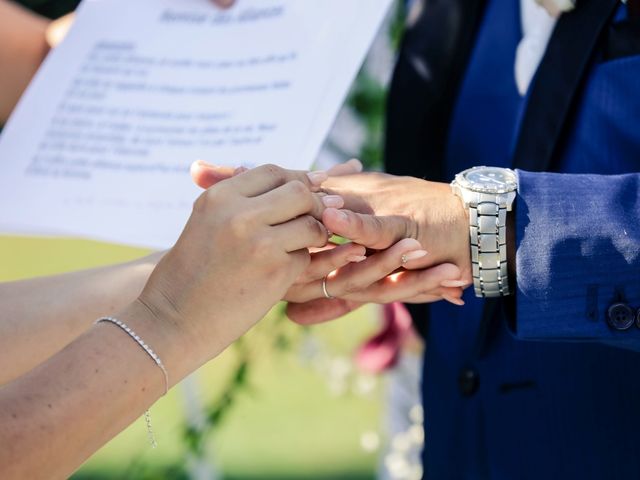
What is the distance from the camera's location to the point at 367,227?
59.8 inches

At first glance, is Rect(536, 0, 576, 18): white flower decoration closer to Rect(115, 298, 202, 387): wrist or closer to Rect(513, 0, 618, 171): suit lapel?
Rect(513, 0, 618, 171): suit lapel

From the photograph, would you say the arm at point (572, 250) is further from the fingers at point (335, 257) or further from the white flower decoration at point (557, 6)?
the white flower decoration at point (557, 6)

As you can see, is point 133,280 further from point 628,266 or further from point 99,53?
point 628,266

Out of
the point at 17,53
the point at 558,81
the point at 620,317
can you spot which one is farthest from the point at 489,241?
the point at 17,53

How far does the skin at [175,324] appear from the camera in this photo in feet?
4.08

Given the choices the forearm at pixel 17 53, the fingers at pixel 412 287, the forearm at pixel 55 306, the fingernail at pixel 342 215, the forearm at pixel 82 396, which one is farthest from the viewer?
the forearm at pixel 17 53

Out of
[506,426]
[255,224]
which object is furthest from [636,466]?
[255,224]

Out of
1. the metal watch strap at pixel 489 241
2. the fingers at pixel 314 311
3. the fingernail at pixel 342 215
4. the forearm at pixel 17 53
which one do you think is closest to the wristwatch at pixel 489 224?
the metal watch strap at pixel 489 241

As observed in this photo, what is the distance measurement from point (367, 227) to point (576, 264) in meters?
0.33

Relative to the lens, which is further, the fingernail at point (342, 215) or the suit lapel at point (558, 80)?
the suit lapel at point (558, 80)

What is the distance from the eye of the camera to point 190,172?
1.74 meters

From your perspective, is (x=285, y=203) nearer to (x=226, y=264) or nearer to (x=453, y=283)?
(x=226, y=264)

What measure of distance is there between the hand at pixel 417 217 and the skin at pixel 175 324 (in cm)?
12

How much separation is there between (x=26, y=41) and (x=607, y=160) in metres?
1.41
